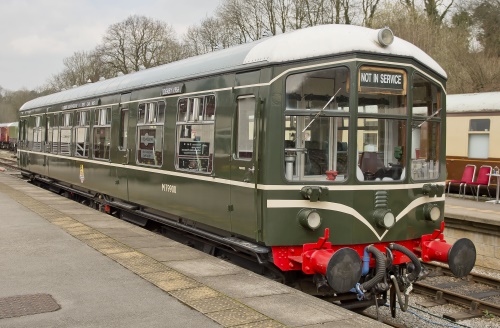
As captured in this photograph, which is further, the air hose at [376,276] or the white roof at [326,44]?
the white roof at [326,44]

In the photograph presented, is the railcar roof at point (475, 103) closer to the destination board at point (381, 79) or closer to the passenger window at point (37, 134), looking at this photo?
the destination board at point (381, 79)

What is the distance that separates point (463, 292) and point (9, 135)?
5889cm

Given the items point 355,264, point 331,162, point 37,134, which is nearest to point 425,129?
point 331,162

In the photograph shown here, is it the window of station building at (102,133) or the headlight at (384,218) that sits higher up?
the window of station building at (102,133)

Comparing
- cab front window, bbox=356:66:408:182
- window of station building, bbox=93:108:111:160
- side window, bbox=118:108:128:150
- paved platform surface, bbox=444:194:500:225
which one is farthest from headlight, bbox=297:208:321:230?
window of station building, bbox=93:108:111:160

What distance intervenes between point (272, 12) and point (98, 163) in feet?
88.3

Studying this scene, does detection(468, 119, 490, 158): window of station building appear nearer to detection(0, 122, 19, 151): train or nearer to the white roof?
the white roof

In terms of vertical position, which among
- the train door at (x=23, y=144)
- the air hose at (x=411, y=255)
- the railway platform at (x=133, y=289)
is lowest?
the railway platform at (x=133, y=289)

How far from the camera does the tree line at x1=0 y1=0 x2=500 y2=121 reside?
24.8m

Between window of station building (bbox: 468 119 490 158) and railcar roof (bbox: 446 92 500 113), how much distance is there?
378 mm

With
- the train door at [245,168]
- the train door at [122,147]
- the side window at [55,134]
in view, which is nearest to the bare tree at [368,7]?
the side window at [55,134]

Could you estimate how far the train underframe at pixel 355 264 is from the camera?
18.6ft

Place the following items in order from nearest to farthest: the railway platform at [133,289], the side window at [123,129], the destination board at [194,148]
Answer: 1. the railway platform at [133,289]
2. the destination board at [194,148]
3. the side window at [123,129]

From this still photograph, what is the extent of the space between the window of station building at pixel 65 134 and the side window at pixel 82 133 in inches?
26.2
